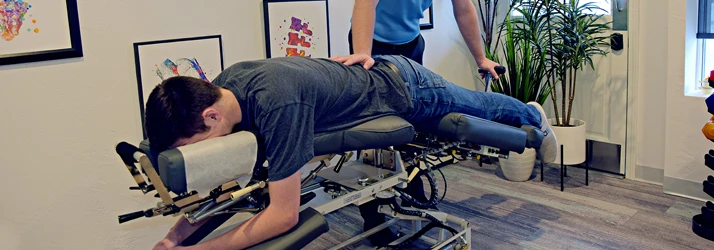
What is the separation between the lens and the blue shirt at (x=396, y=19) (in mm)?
2502

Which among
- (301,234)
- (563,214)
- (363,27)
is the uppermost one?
(363,27)

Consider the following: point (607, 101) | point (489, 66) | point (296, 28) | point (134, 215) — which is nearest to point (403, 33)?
point (489, 66)

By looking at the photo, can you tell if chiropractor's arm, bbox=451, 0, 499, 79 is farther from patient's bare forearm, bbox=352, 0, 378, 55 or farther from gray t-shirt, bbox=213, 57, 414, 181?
gray t-shirt, bbox=213, 57, 414, 181

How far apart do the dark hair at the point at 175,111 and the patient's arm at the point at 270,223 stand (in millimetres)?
246

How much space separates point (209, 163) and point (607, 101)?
257 cm

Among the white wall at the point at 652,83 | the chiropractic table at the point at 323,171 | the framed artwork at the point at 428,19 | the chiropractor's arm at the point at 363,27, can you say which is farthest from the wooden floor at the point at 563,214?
the chiropractor's arm at the point at 363,27

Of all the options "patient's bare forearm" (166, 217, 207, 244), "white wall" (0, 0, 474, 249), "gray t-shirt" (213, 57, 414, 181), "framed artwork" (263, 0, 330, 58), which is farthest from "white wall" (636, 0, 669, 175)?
"patient's bare forearm" (166, 217, 207, 244)

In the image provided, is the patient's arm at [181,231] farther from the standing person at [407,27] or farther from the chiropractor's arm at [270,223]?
the standing person at [407,27]

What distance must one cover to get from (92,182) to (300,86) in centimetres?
115

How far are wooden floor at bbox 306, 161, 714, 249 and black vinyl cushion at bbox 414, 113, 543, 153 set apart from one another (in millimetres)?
689

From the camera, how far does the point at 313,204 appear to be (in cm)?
193

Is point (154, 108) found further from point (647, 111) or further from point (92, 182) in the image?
point (647, 111)

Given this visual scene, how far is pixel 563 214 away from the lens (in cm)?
292

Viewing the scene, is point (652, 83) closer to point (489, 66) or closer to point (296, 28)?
point (489, 66)
